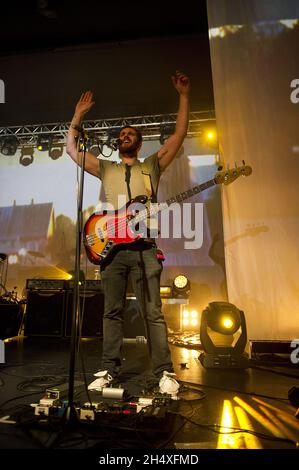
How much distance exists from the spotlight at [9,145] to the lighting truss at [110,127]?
3.2 inches

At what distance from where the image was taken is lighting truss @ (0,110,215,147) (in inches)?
257

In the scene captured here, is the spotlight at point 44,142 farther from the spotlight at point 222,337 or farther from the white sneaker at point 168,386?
the white sneaker at point 168,386

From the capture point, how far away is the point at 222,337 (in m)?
3.32

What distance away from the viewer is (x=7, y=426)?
158cm

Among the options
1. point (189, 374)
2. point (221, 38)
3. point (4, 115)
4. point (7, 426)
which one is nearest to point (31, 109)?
point (4, 115)

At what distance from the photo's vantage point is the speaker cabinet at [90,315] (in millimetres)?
4820

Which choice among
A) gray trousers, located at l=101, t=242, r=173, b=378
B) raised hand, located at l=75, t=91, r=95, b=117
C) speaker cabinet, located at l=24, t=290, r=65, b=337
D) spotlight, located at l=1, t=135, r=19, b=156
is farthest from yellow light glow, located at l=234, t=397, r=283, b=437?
spotlight, located at l=1, t=135, r=19, b=156

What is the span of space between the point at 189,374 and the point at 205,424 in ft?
4.07

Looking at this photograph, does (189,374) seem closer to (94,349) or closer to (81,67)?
(94,349)

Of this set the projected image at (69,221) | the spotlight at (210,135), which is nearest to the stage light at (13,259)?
the projected image at (69,221)

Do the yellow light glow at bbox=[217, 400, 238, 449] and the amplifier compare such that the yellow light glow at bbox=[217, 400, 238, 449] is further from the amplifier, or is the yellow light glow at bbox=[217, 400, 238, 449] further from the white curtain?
the amplifier

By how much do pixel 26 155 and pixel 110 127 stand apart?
1.90 metres

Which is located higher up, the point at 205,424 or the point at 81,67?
the point at 81,67

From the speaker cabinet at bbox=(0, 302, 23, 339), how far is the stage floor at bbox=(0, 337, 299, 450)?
48.4 inches
